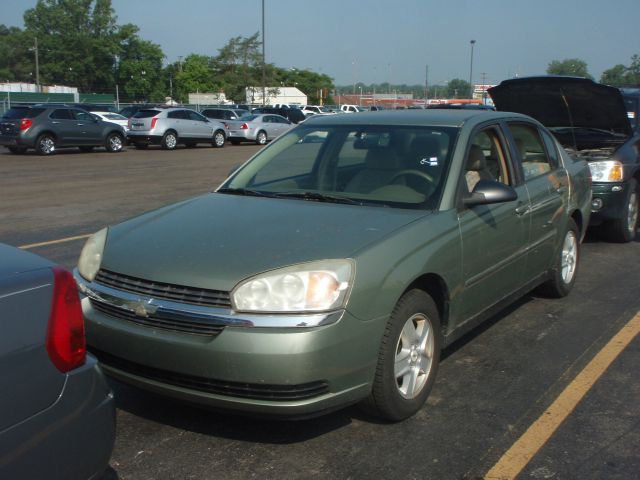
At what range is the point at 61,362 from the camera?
2.51 meters

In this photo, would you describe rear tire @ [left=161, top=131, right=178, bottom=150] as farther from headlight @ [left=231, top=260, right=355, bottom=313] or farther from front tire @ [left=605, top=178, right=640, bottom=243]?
Answer: headlight @ [left=231, top=260, right=355, bottom=313]

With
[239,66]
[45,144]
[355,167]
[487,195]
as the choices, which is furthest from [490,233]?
[239,66]

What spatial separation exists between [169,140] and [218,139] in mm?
2751

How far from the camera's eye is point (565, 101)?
29.2ft

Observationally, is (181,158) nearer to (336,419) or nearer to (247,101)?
(336,419)

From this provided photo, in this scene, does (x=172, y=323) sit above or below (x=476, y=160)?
below

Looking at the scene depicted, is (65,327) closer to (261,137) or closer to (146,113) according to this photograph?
(146,113)

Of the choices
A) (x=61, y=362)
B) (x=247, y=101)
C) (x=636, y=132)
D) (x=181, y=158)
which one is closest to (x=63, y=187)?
(x=181, y=158)

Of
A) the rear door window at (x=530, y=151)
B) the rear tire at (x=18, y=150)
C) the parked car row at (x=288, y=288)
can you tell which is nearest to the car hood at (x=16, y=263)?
the parked car row at (x=288, y=288)

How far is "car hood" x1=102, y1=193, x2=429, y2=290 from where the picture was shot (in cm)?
343

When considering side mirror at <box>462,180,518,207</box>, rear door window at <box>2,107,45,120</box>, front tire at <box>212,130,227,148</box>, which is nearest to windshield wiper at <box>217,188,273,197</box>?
side mirror at <box>462,180,518,207</box>

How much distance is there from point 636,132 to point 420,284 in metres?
6.71

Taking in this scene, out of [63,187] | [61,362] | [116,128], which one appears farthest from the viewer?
[116,128]

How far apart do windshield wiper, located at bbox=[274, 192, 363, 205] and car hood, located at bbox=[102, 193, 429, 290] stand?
10 cm
